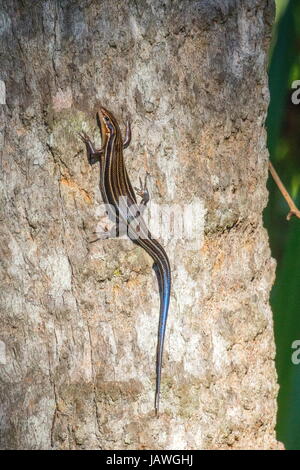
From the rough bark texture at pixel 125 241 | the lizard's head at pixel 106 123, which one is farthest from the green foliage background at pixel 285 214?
the lizard's head at pixel 106 123

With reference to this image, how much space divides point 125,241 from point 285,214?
0.95 m

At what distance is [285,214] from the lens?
7.96 ft

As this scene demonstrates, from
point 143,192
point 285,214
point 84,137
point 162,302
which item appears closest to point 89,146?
point 84,137

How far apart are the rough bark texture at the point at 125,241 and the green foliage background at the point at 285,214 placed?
57cm

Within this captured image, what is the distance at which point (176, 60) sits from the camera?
1.69 metres

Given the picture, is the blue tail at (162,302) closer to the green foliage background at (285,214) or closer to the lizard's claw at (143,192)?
the lizard's claw at (143,192)

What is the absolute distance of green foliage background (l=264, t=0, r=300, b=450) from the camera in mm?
2371

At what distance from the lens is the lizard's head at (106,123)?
5.34 feet

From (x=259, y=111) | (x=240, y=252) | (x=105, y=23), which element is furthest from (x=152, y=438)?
(x=105, y=23)

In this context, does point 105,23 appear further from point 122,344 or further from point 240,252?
point 122,344

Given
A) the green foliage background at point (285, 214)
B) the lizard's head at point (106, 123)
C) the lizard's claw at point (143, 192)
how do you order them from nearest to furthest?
the lizard's head at point (106, 123)
the lizard's claw at point (143, 192)
the green foliage background at point (285, 214)

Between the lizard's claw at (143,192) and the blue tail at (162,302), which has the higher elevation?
the lizard's claw at (143,192)

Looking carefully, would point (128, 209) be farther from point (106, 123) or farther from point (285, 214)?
point (285, 214)
